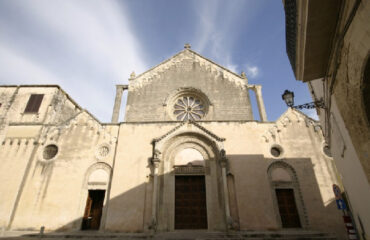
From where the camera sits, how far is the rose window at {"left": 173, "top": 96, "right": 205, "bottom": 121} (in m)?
14.5

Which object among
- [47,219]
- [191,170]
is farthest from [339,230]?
[47,219]

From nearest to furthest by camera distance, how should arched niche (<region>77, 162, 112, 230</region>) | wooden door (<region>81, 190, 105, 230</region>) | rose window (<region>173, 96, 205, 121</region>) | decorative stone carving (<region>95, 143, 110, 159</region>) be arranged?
arched niche (<region>77, 162, 112, 230</region>) < wooden door (<region>81, 190, 105, 230</region>) < decorative stone carving (<region>95, 143, 110, 159</region>) < rose window (<region>173, 96, 205, 121</region>)

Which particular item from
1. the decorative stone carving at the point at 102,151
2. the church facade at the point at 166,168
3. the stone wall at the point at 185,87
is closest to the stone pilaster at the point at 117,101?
the church facade at the point at 166,168

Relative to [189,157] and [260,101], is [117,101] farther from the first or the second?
[260,101]

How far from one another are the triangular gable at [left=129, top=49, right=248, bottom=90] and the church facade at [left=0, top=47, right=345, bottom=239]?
0.68 metres

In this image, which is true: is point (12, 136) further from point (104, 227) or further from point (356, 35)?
point (356, 35)

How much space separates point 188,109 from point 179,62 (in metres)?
3.94

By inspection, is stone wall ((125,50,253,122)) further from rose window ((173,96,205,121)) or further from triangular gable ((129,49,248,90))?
rose window ((173,96,205,121))

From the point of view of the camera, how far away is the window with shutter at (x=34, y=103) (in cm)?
1434

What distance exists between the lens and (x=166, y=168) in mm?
11992

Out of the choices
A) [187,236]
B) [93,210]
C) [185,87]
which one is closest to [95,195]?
[93,210]

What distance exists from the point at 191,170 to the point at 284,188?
520 cm

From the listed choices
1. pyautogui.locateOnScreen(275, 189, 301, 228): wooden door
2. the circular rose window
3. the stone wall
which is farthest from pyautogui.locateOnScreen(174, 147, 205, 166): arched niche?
the circular rose window

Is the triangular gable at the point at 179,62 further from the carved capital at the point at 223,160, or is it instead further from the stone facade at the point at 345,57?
the stone facade at the point at 345,57
